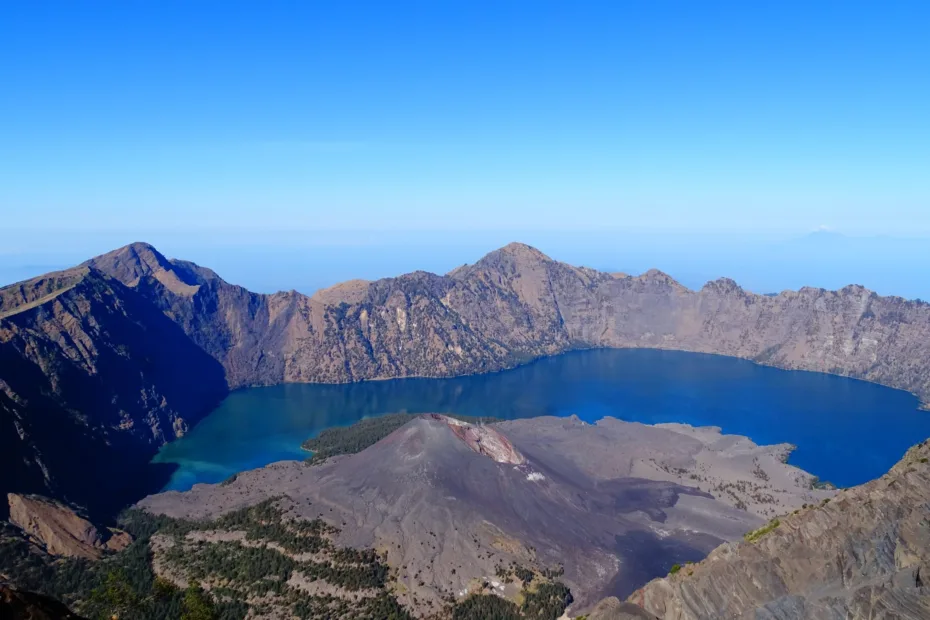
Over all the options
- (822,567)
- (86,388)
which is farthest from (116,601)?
(86,388)

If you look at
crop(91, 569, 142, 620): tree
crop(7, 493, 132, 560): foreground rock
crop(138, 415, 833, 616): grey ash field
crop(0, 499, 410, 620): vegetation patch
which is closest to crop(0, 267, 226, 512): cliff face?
A: crop(7, 493, 132, 560): foreground rock

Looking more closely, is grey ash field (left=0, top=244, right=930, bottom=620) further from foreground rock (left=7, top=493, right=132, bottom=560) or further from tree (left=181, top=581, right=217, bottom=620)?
tree (left=181, top=581, right=217, bottom=620)

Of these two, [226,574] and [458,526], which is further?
[458,526]

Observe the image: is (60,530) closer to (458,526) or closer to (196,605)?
(196,605)

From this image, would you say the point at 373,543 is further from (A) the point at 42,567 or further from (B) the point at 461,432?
(A) the point at 42,567

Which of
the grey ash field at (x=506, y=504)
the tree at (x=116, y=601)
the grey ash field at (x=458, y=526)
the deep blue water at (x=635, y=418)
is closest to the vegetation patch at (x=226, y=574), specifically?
the tree at (x=116, y=601)

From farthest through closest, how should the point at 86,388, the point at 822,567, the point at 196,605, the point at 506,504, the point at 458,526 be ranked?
the point at 86,388
the point at 506,504
the point at 458,526
the point at 196,605
the point at 822,567
